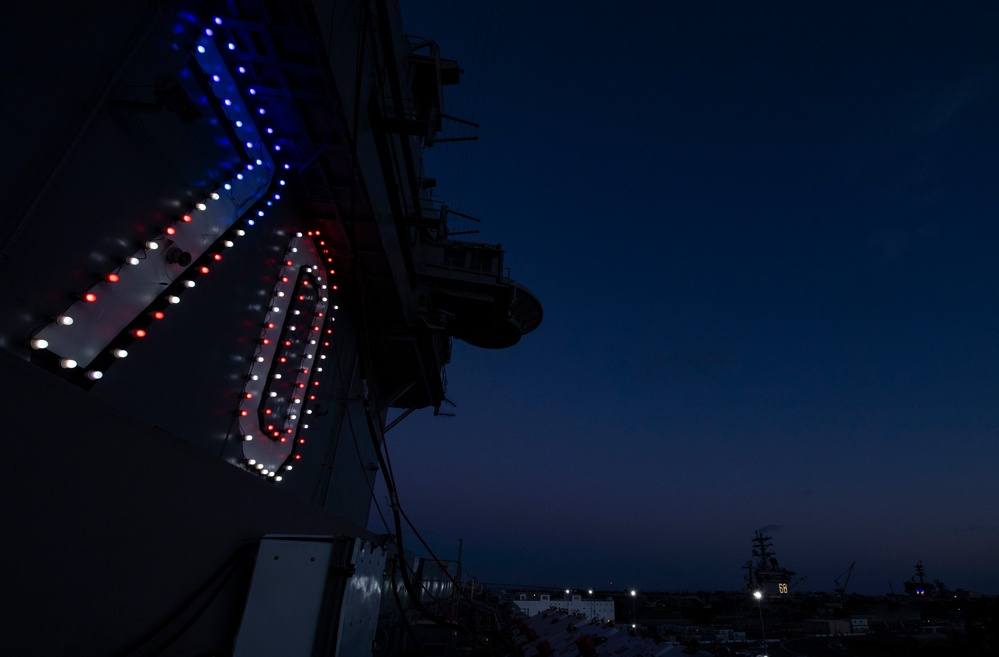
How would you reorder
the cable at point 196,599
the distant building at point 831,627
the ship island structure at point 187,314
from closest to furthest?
the ship island structure at point 187,314, the cable at point 196,599, the distant building at point 831,627

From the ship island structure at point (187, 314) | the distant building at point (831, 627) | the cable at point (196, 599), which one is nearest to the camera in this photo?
the ship island structure at point (187, 314)

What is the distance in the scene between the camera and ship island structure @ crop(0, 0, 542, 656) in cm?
254

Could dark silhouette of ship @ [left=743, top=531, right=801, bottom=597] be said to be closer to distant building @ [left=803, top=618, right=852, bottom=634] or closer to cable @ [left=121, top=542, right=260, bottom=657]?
distant building @ [left=803, top=618, right=852, bottom=634]

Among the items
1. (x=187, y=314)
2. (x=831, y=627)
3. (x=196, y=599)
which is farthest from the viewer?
(x=831, y=627)

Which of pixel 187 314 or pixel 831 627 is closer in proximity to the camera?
pixel 187 314

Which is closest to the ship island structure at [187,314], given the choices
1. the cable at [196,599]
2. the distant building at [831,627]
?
the cable at [196,599]

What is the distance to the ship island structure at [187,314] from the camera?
2.54 m

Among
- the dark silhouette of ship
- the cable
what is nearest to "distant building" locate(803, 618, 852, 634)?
the dark silhouette of ship

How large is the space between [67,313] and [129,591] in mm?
3437

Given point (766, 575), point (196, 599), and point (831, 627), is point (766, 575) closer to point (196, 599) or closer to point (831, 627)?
point (831, 627)

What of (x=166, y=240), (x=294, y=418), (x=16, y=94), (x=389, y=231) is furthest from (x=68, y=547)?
(x=389, y=231)

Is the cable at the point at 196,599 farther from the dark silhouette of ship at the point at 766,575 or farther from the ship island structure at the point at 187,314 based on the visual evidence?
the dark silhouette of ship at the point at 766,575

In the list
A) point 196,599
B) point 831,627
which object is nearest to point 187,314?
point 196,599

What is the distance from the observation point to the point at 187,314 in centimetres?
652
